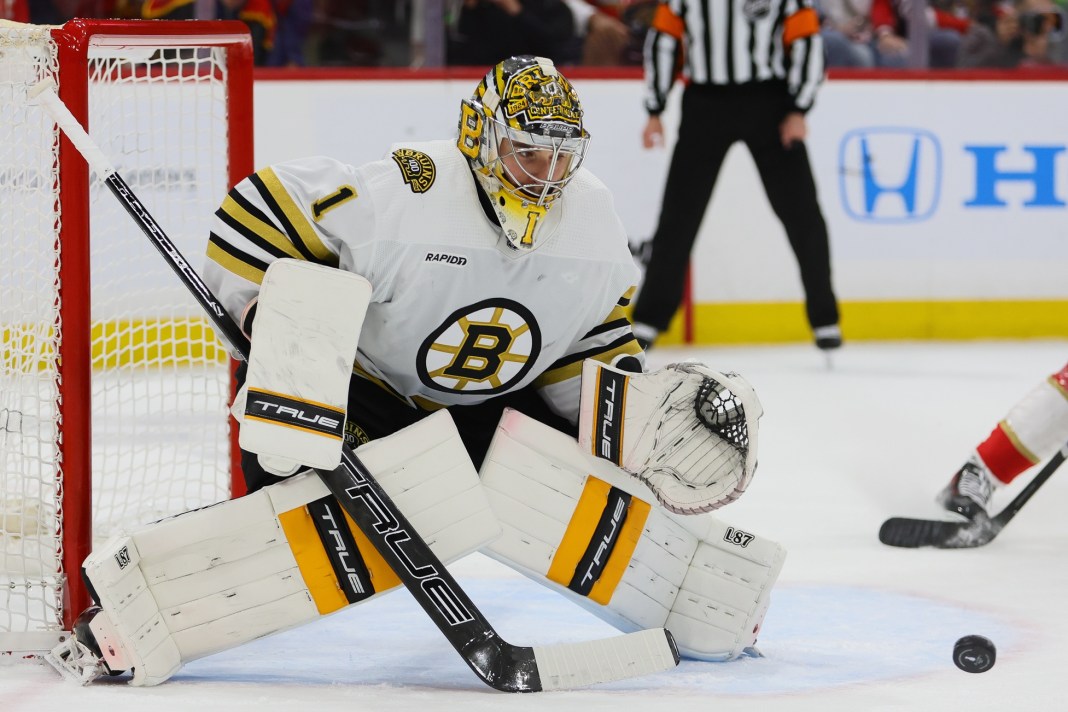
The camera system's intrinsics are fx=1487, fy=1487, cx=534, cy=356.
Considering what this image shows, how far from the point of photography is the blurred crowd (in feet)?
16.2

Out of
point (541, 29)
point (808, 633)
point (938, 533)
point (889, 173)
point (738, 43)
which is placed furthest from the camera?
point (889, 173)

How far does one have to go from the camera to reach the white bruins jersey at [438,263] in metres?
1.99

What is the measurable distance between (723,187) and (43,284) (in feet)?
11.3

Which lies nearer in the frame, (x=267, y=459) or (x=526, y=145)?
(x=267, y=459)

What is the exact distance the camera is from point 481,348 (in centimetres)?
212

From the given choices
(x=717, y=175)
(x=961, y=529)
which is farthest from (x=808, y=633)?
(x=717, y=175)

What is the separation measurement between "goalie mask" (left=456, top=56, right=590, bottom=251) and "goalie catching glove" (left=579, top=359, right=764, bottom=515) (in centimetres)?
24

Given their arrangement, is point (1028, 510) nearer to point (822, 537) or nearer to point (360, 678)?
point (822, 537)

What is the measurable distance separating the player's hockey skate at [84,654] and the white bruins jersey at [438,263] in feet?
1.48

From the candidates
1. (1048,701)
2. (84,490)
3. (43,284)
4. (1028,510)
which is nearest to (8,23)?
(43,284)

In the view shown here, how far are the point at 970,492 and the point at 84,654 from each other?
1.76m

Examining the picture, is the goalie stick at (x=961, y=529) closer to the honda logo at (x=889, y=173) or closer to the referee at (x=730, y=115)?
the referee at (x=730, y=115)

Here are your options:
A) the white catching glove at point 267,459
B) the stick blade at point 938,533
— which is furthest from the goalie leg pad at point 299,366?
the stick blade at point 938,533

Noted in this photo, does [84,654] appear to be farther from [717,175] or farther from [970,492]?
[717,175]
